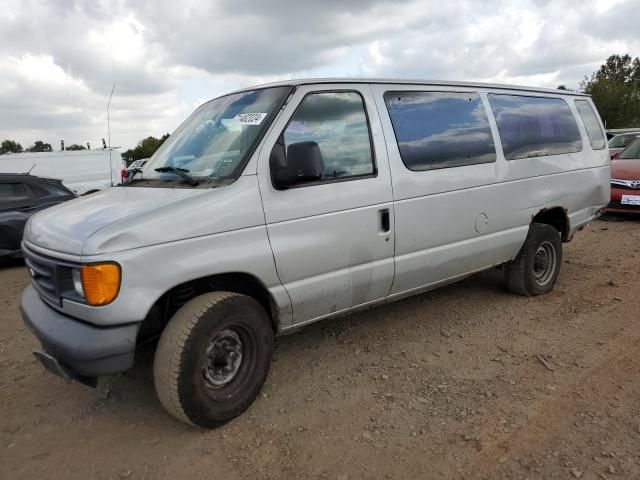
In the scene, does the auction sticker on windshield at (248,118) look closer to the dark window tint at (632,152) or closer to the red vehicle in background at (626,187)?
the red vehicle in background at (626,187)

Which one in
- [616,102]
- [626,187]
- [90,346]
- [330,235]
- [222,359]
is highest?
[616,102]

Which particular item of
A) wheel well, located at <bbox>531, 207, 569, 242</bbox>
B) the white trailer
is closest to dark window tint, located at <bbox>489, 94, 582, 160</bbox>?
wheel well, located at <bbox>531, 207, 569, 242</bbox>

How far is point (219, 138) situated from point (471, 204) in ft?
6.95

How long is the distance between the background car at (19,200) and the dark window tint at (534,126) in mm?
6968

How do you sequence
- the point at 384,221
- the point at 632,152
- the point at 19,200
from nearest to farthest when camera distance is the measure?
the point at 384,221, the point at 19,200, the point at 632,152

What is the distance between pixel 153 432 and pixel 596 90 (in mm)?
51245

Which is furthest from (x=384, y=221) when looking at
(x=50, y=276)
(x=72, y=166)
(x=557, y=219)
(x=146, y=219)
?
(x=72, y=166)

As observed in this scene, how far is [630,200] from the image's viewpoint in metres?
8.77

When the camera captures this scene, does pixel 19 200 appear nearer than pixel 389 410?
No

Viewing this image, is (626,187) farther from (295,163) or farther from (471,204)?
(295,163)

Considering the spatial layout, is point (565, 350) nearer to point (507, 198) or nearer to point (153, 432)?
point (507, 198)

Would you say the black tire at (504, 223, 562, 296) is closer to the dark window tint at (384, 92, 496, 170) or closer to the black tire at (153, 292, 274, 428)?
the dark window tint at (384, 92, 496, 170)

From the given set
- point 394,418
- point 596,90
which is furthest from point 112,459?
point 596,90

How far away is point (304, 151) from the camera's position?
297 centimetres
